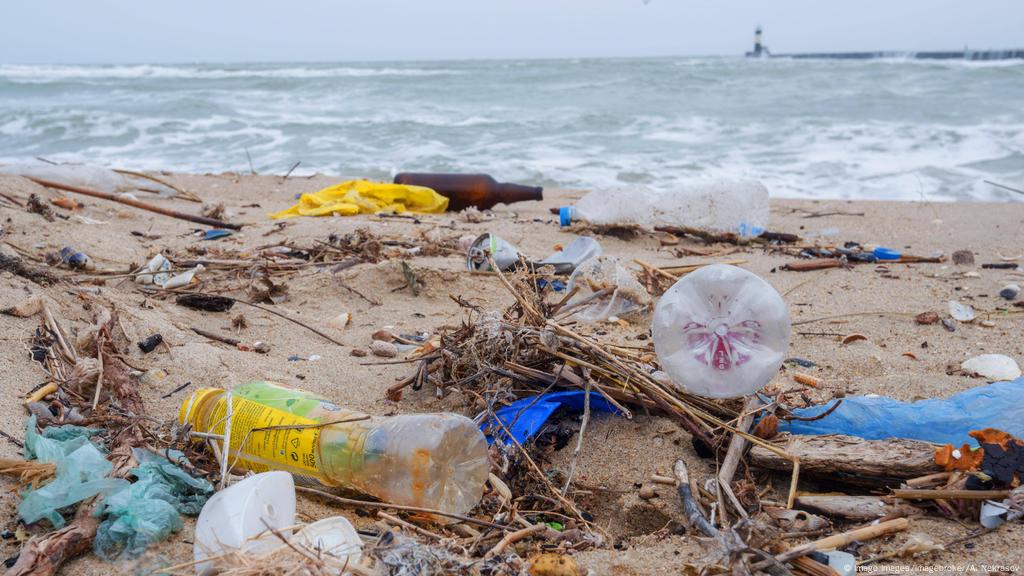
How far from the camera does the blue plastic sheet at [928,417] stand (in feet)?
5.28

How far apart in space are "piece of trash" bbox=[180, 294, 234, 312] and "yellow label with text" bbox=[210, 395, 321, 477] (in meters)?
1.17

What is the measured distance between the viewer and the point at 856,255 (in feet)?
12.2

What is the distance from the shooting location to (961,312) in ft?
9.24

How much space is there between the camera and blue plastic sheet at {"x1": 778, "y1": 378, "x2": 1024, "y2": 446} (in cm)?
161

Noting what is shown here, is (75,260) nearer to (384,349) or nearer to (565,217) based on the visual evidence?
(384,349)

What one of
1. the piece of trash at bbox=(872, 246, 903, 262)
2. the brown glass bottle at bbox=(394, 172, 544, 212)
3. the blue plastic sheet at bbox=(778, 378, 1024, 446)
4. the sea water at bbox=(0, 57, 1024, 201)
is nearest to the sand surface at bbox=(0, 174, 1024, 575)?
the piece of trash at bbox=(872, 246, 903, 262)

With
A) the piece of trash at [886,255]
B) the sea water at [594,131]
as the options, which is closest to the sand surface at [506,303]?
the piece of trash at [886,255]

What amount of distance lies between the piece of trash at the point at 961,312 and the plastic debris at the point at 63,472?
9.19 ft

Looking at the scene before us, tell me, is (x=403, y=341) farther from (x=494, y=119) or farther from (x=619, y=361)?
(x=494, y=119)

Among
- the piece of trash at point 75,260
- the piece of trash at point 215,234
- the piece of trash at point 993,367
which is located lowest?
the piece of trash at point 993,367

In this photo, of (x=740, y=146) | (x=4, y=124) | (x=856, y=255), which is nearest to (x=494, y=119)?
(x=740, y=146)

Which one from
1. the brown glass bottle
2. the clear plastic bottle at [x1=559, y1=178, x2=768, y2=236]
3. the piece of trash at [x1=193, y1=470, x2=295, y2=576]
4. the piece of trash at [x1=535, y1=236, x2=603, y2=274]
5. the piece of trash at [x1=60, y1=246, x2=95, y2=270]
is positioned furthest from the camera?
the brown glass bottle

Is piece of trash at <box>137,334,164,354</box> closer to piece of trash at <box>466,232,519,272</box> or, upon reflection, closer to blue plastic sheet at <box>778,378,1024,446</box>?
piece of trash at <box>466,232,519,272</box>

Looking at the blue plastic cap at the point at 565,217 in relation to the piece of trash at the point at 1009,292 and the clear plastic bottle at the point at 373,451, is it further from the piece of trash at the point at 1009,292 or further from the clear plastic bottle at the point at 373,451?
the clear plastic bottle at the point at 373,451
